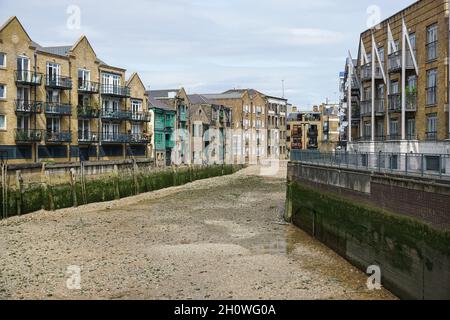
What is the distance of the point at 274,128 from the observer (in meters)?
121

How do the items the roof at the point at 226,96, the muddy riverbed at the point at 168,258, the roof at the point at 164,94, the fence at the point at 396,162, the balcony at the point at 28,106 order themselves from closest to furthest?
the fence at the point at 396,162
the muddy riverbed at the point at 168,258
the balcony at the point at 28,106
the roof at the point at 164,94
the roof at the point at 226,96

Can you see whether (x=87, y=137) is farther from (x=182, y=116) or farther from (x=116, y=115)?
(x=182, y=116)

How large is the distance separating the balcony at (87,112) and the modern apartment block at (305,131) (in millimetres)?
80969

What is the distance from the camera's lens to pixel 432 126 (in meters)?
34.1

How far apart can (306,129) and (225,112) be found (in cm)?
4076

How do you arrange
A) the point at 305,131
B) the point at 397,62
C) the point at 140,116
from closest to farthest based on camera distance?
the point at 397,62 → the point at 140,116 → the point at 305,131

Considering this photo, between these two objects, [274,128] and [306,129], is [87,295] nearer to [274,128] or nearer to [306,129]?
[274,128]

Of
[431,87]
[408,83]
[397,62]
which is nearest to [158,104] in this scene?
[397,62]

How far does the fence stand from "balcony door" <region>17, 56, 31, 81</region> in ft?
105

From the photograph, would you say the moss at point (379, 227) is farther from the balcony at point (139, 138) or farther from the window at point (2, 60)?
the balcony at point (139, 138)

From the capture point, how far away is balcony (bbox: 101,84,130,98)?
61562 mm

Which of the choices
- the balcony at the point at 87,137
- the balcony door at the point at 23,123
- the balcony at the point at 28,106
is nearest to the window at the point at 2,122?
the balcony at the point at 28,106

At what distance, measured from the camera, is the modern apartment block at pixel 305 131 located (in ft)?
438

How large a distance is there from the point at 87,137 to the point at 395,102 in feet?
118
